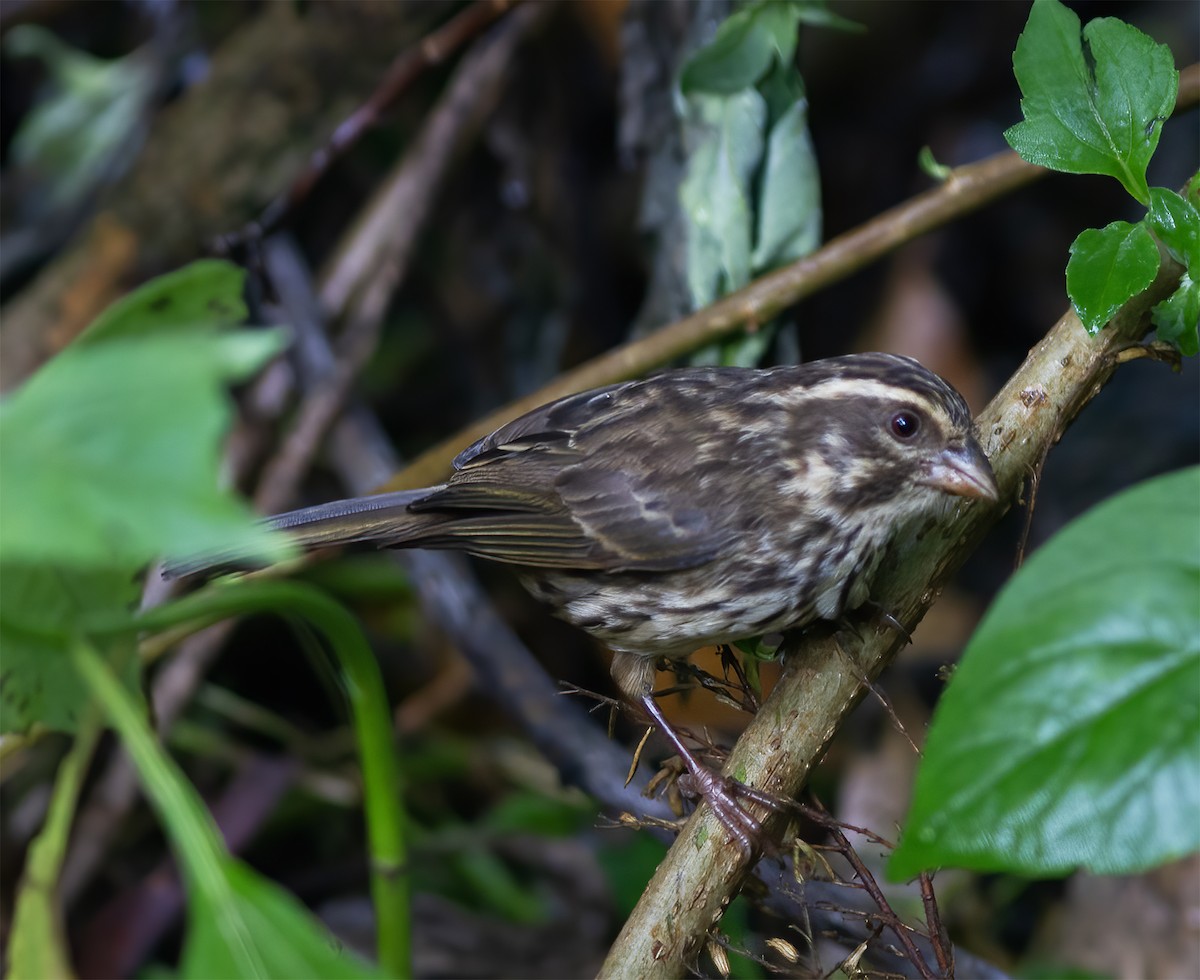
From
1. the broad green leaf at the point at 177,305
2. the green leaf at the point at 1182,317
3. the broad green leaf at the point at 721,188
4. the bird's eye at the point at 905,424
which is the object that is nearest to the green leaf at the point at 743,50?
the broad green leaf at the point at 721,188

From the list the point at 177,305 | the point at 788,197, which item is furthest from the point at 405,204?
the point at 177,305

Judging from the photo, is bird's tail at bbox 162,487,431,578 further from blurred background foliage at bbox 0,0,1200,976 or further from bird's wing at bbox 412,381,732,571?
blurred background foliage at bbox 0,0,1200,976

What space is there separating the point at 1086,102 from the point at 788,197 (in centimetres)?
131

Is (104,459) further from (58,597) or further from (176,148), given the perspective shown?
(176,148)

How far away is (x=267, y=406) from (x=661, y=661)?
2.22 metres

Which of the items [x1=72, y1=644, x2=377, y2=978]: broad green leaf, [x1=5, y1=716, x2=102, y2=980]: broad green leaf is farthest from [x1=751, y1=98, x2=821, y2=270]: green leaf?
[x1=72, y1=644, x2=377, y2=978]: broad green leaf

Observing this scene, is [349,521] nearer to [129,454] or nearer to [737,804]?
[737,804]

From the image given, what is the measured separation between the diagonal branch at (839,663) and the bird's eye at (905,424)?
165mm

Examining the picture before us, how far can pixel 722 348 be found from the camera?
328 cm

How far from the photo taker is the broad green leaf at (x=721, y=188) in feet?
10.4

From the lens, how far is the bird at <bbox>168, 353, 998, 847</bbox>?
2561 millimetres

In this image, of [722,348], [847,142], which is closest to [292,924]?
[722,348]

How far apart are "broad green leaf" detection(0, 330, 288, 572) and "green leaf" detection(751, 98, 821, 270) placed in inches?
93.0

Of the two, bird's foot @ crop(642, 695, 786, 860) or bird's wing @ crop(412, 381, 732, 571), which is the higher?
bird's foot @ crop(642, 695, 786, 860)
